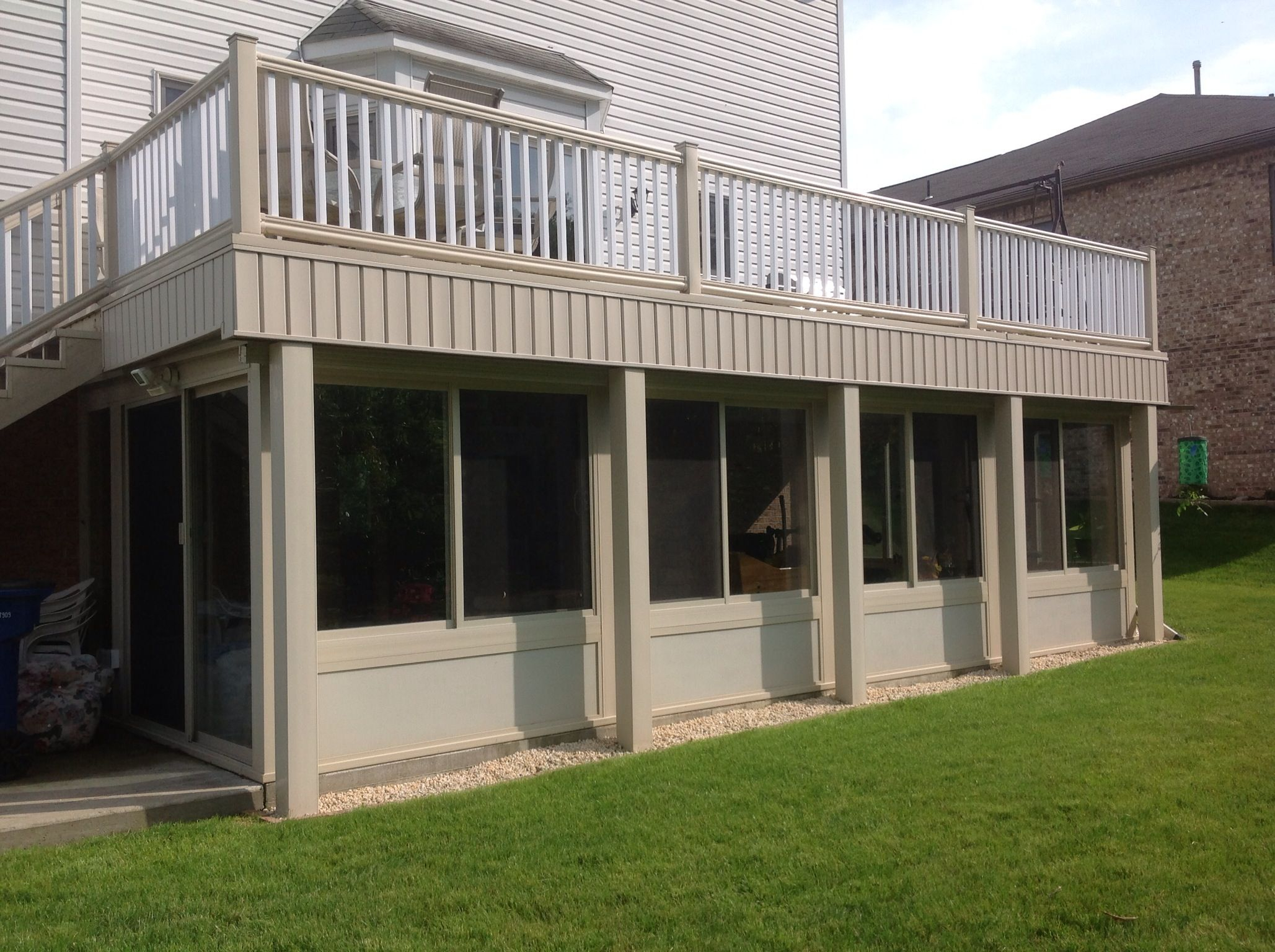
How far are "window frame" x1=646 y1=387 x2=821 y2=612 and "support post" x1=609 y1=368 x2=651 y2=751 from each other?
0.57m

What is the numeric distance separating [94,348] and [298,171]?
7.64 feet

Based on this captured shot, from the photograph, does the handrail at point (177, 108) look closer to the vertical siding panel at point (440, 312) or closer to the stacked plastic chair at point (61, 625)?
the vertical siding panel at point (440, 312)

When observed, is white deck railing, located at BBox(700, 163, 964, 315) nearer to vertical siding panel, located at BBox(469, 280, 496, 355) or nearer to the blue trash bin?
vertical siding panel, located at BBox(469, 280, 496, 355)

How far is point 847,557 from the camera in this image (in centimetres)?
875

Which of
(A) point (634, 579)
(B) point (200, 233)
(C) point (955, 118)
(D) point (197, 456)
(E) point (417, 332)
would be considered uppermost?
(C) point (955, 118)

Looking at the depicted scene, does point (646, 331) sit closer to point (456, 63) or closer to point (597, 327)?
point (597, 327)

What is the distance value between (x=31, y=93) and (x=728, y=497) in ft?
19.1

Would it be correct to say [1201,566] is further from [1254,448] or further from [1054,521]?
[1054,521]

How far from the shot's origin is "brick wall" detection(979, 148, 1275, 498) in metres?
19.6

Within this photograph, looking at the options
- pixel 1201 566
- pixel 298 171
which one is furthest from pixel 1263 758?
pixel 1201 566

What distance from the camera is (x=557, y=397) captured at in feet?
25.1

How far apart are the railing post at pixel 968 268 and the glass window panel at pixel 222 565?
6087 mm

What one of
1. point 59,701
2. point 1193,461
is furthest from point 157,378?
point 1193,461

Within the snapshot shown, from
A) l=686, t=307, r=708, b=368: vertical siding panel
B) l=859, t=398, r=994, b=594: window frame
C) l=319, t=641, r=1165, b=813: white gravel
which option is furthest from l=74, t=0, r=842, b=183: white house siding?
l=319, t=641, r=1165, b=813: white gravel
